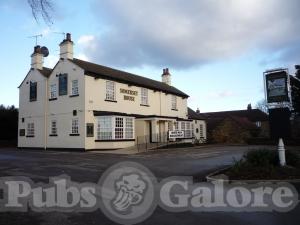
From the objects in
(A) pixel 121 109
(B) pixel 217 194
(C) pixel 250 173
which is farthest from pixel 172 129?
(B) pixel 217 194

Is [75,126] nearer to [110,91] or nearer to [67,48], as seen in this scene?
[110,91]

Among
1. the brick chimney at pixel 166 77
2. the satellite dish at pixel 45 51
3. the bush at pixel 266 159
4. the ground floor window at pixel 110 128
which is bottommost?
the bush at pixel 266 159

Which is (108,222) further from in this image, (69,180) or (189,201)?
(69,180)

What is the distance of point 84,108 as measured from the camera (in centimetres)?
3048

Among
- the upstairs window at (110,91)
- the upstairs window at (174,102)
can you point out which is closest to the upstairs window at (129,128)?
the upstairs window at (110,91)

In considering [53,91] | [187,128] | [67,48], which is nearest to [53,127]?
[53,91]

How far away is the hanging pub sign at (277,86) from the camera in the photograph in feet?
48.5

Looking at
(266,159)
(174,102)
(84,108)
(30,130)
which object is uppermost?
(174,102)

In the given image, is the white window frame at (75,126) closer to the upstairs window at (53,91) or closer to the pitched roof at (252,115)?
the upstairs window at (53,91)

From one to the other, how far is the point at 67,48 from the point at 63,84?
325cm

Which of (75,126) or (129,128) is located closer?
(75,126)

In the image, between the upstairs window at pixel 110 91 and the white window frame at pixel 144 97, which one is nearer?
the upstairs window at pixel 110 91

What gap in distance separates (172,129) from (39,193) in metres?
30.5

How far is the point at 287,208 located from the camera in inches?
345
